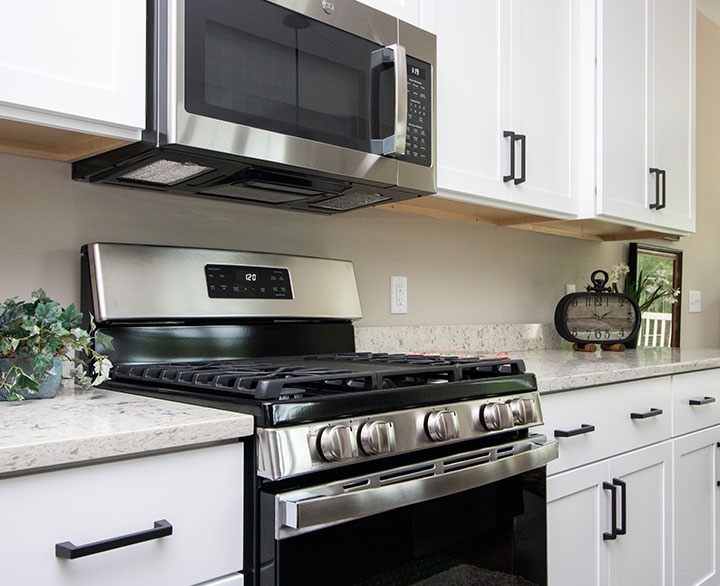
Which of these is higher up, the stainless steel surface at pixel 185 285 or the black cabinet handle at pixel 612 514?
the stainless steel surface at pixel 185 285

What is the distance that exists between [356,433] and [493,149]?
1.15 m

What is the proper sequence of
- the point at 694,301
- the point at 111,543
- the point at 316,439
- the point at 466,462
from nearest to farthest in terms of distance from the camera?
the point at 111,543
the point at 316,439
the point at 466,462
the point at 694,301

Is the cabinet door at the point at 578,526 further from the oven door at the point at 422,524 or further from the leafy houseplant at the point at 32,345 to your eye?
the leafy houseplant at the point at 32,345

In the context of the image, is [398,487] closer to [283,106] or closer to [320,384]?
[320,384]

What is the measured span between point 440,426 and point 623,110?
168 cm

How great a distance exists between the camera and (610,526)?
1788 mm

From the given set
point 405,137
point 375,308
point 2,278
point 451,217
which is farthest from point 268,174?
point 451,217

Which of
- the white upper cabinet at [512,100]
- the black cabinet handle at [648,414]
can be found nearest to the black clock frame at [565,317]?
the white upper cabinet at [512,100]

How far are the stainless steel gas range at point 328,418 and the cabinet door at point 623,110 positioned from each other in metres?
1.10

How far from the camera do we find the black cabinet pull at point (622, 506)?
178 cm

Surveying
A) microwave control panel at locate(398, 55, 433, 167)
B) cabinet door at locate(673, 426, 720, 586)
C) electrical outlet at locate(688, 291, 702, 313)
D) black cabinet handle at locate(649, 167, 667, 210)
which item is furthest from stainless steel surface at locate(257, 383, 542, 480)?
electrical outlet at locate(688, 291, 702, 313)

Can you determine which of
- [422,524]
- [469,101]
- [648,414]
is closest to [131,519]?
[422,524]

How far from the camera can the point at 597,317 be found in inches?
104

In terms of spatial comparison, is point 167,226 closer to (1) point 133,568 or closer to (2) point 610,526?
(1) point 133,568
